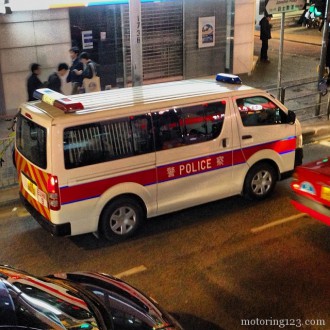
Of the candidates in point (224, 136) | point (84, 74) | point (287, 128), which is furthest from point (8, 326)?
point (84, 74)

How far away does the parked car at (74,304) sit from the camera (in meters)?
3.61

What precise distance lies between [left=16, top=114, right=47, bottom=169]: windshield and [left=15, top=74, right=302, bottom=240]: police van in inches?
0.5

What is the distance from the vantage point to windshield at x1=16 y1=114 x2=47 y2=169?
6.56m

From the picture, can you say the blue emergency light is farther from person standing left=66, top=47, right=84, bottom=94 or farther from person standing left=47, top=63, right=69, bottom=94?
person standing left=66, top=47, right=84, bottom=94

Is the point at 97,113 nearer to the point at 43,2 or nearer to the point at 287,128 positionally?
the point at 287,128

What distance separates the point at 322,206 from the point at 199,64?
10.2 meters

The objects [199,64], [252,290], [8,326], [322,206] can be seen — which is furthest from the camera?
[199,64]

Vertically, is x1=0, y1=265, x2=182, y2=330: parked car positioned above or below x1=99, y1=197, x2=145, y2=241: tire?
above

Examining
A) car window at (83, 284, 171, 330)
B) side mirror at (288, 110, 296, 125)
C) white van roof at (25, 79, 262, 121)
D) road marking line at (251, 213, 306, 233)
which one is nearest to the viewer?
car window at (83, 284, 171, 330)

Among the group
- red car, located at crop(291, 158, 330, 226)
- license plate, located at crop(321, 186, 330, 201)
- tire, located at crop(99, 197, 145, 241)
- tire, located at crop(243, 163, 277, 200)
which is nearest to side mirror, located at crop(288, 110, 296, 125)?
tire, located at crop(243, 163, 277, 200)

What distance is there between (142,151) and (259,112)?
6.64 ft

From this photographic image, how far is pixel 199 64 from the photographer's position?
16078 mm

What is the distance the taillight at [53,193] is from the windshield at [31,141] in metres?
0.21

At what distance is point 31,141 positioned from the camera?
271 inches
